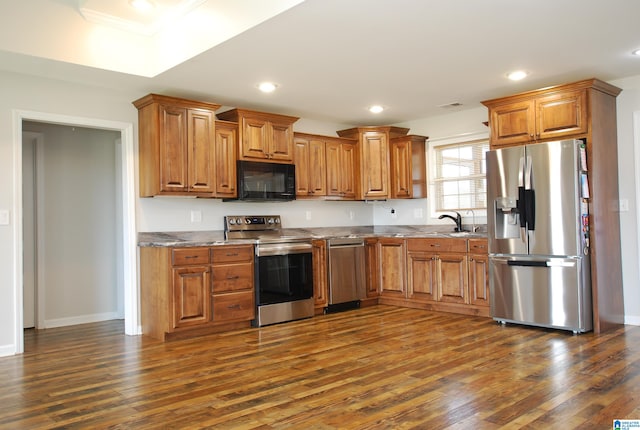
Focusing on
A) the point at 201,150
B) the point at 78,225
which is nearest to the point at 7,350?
the point at 78,225

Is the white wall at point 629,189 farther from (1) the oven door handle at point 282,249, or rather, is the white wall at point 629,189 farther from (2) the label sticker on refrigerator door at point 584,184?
(1) the oven door handle at point 282,249

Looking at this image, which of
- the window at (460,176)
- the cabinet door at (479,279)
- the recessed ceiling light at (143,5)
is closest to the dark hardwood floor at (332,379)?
the cabinet door at (479,279)

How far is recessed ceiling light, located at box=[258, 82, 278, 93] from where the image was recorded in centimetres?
474

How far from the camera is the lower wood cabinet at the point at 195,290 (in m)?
4.52

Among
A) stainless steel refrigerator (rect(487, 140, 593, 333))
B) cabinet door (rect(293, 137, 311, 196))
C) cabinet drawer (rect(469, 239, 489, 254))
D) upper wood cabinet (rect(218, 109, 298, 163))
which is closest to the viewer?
stainless steel refrigerator (rect(487, 140, 593, 333))

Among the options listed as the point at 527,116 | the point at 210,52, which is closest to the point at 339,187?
the point at 527,116

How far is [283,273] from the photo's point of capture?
5242mm

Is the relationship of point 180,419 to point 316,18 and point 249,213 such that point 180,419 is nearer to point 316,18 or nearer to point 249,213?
point 316,18

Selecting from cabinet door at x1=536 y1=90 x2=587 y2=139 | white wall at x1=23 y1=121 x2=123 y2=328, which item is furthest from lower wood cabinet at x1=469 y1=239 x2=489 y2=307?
white wall at x1=23 y1=121 x2=123 y2=328

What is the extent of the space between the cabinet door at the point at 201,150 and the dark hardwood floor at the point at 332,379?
1.45 metres

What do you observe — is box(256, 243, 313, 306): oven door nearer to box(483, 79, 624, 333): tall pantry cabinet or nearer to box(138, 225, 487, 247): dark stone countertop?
box(138, 225, 487, 247): dark stone countertop

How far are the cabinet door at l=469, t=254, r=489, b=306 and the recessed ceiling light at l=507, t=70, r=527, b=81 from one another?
1.73 meters

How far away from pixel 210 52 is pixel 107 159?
2.57m

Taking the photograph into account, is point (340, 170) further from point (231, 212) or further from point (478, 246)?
point (478, 246)
